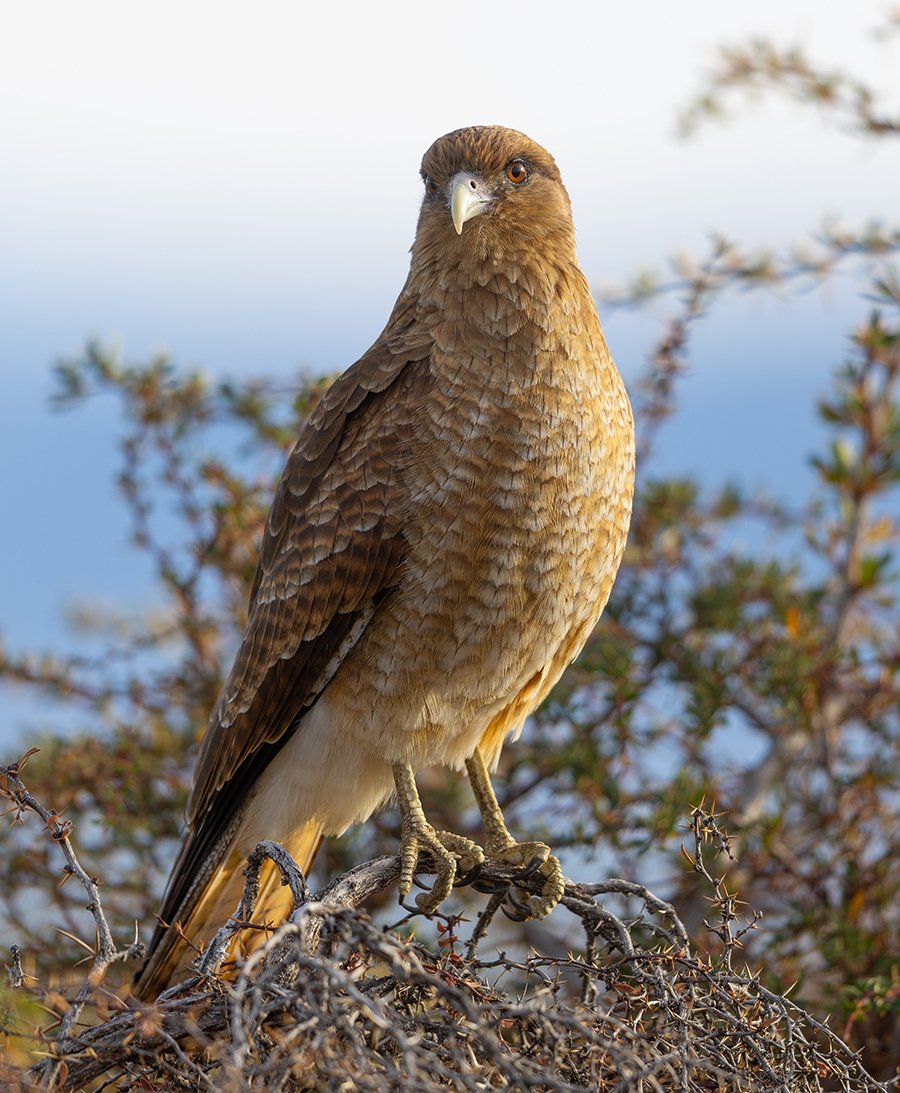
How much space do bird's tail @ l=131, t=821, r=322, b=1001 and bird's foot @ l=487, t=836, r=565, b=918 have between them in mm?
617

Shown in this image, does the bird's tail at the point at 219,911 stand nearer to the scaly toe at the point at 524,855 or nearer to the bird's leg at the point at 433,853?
the bird's leg at the point at 433,853

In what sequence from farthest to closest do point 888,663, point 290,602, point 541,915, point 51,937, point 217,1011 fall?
point 888,663 → point 51,937 → point 290,602 → point 541,915 → point 217,1011

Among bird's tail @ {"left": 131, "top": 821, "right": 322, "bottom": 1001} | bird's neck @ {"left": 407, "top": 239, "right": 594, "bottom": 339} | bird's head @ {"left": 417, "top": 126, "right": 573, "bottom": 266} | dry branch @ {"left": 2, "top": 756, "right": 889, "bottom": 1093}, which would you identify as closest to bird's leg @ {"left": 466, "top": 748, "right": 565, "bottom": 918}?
bird's tail @ {"left": 131, "top": 821, "right": 322, "bottom": 1001}

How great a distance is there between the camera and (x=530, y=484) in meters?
3.38

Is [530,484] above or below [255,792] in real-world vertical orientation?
above

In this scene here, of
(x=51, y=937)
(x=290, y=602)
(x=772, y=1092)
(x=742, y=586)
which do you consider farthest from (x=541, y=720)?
(x=772, y=1092)

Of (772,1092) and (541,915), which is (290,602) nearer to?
(541,915)

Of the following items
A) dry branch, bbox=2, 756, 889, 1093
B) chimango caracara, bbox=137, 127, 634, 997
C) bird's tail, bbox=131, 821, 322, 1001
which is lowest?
dry branch, bbox=2, 756, 889, 1093

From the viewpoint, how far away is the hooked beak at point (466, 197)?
3.73m

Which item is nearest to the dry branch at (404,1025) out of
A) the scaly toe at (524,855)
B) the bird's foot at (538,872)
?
the bird's foot at (538,872)

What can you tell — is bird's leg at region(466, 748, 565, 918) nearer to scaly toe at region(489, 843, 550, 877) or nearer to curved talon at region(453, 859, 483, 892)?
scaly toe at region(489, 843, 550, 877)

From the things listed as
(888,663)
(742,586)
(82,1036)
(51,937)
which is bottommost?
(82,1036)

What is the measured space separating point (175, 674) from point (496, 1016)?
2.93 metres

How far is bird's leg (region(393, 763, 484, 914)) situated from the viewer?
336 centimetres
